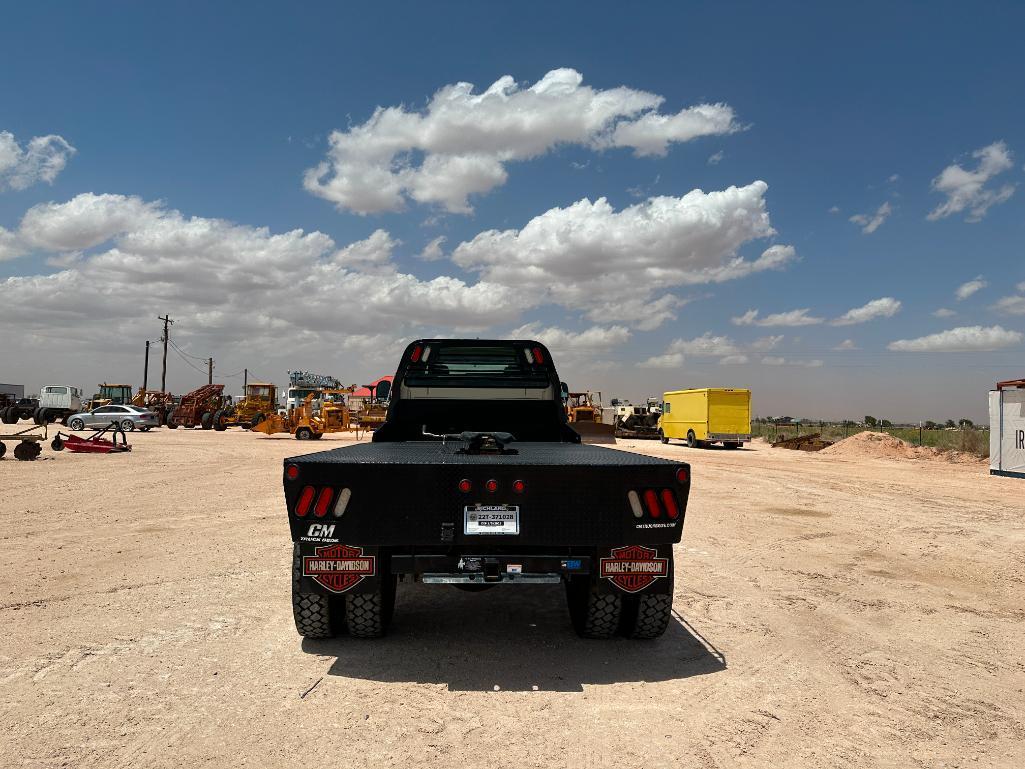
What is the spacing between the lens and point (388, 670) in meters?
4.01

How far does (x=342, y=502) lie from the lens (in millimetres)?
3879

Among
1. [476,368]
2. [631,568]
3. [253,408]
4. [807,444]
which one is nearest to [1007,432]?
[807,444]

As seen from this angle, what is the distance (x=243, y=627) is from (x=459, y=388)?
9.49 ft

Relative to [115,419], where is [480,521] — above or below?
→ above

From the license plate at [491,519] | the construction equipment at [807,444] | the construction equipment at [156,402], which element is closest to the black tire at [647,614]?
the license plate at [491,519]

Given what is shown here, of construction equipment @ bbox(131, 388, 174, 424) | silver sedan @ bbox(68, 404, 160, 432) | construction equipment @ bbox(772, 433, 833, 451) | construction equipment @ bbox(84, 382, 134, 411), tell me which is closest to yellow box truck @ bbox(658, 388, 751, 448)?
construction equipment @ bbox(772, 433, 833, 451)

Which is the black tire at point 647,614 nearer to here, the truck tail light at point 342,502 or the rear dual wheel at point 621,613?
the rear dual wheel at point 621,613

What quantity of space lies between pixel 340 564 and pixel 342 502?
426 millimetres

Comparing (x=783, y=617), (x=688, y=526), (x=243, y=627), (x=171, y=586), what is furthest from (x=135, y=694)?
(x=688, y=526)

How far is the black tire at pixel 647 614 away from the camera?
437cm

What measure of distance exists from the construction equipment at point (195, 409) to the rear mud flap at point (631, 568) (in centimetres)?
4073

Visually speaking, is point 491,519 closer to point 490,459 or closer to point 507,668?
point 490,459

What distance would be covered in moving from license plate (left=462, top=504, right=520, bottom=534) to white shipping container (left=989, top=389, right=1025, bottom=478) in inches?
786

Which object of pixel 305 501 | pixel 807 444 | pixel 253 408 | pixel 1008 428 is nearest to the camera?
pixel 305 501
